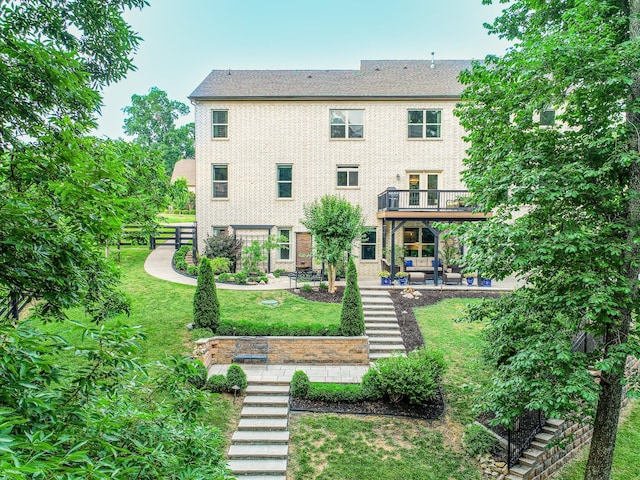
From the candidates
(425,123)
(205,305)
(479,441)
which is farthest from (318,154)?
(479,441)

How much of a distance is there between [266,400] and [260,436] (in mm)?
1182

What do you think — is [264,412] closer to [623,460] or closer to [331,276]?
[623,460]

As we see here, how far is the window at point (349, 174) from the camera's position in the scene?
19594 mm

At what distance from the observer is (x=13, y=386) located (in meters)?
2.13

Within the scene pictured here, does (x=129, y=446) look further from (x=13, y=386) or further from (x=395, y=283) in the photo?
(x=395, y=283)

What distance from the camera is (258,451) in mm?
7238

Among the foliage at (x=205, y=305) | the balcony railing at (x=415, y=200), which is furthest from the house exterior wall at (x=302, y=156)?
the foliage at (x=205, y=305)

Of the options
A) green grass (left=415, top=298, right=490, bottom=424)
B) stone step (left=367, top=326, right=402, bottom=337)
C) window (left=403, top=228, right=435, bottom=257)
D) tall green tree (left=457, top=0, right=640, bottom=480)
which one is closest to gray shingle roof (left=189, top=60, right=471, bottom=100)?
window (left=403, top=228, right=435, bottom=257)

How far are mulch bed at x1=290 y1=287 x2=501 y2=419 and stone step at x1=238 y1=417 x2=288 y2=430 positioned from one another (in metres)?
0.67

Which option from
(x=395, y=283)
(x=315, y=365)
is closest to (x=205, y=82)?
(x=395, y=283)

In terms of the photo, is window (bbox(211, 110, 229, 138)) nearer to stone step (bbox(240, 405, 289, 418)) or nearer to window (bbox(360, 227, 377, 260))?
window (bbox(360, 227, 377, 260))

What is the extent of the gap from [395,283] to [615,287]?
12289 mm

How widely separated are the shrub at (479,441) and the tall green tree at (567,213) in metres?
1.75

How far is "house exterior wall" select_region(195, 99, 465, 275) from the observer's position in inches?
758
